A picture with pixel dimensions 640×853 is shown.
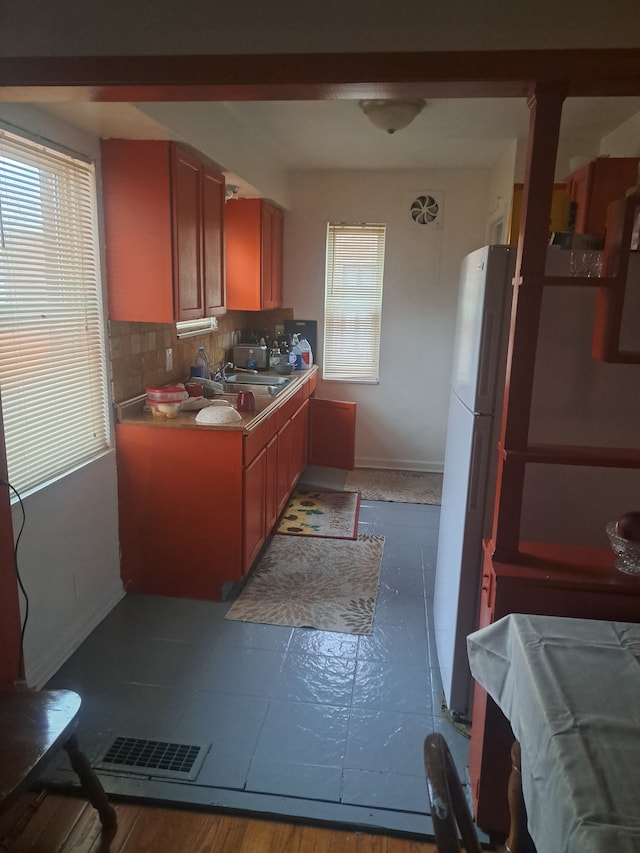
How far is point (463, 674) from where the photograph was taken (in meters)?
2.20

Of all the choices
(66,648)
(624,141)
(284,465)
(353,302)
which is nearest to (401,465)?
(353,302)

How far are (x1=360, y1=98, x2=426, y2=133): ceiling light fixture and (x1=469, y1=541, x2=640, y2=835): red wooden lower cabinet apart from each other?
86.9 inches

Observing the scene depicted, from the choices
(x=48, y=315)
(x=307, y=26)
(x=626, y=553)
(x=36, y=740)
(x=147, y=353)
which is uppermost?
(x=307, y=26)

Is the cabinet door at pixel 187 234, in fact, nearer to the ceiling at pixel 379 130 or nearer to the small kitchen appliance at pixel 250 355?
the ceiling at pixel 379 130

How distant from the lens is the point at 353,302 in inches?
200

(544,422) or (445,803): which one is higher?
(544,422)

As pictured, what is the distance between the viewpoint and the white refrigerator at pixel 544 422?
188 cm

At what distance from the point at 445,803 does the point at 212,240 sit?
9.79 feet

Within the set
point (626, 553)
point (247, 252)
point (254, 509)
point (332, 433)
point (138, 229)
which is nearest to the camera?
point (626, 553)

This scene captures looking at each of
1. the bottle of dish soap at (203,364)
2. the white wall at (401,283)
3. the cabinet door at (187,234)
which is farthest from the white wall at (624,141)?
the bottle of dish soap at (203,364)

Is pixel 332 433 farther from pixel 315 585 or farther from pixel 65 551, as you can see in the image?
pixel 65 551

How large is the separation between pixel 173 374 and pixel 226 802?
2.31 meters

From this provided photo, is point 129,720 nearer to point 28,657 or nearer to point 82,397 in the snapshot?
point 28,657

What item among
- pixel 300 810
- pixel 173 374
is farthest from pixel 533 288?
pixel 173 374
